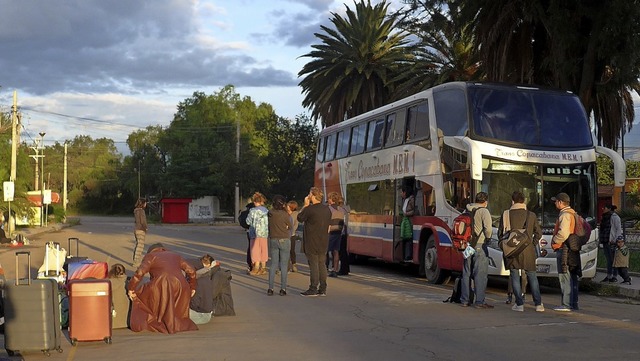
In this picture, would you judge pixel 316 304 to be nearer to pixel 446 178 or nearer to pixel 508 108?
pixel 446 178

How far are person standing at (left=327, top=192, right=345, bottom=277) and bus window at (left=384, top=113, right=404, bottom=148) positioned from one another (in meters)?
2.37

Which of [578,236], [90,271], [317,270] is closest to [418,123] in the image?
[317,270]

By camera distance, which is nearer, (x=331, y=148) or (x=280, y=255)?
(x=280, y=255)

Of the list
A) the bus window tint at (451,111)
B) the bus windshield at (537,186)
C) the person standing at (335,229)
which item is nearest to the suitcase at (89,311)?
the bus windshield at (537,186)

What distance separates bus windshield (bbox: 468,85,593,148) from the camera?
17.2 meters

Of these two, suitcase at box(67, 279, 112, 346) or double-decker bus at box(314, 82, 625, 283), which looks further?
double-decker bus at box(314, 82, 625, 283)

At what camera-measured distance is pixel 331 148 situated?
26.8 meters

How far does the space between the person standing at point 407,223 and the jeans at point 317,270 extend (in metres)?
4.89

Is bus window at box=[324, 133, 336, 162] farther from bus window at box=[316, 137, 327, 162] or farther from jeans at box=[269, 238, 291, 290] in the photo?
jeans at box=[269, 238, 291, 290]

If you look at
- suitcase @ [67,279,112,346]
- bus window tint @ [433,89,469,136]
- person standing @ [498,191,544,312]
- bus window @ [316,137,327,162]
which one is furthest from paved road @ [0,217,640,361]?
bus window @ [316,137,327,162]

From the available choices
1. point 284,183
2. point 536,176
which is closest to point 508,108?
point 536,176

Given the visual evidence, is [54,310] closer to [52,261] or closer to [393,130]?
[52,261]

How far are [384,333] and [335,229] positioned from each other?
862 cm

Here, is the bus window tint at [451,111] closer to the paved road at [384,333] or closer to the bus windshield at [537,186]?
the bus windshield at [537,186]
